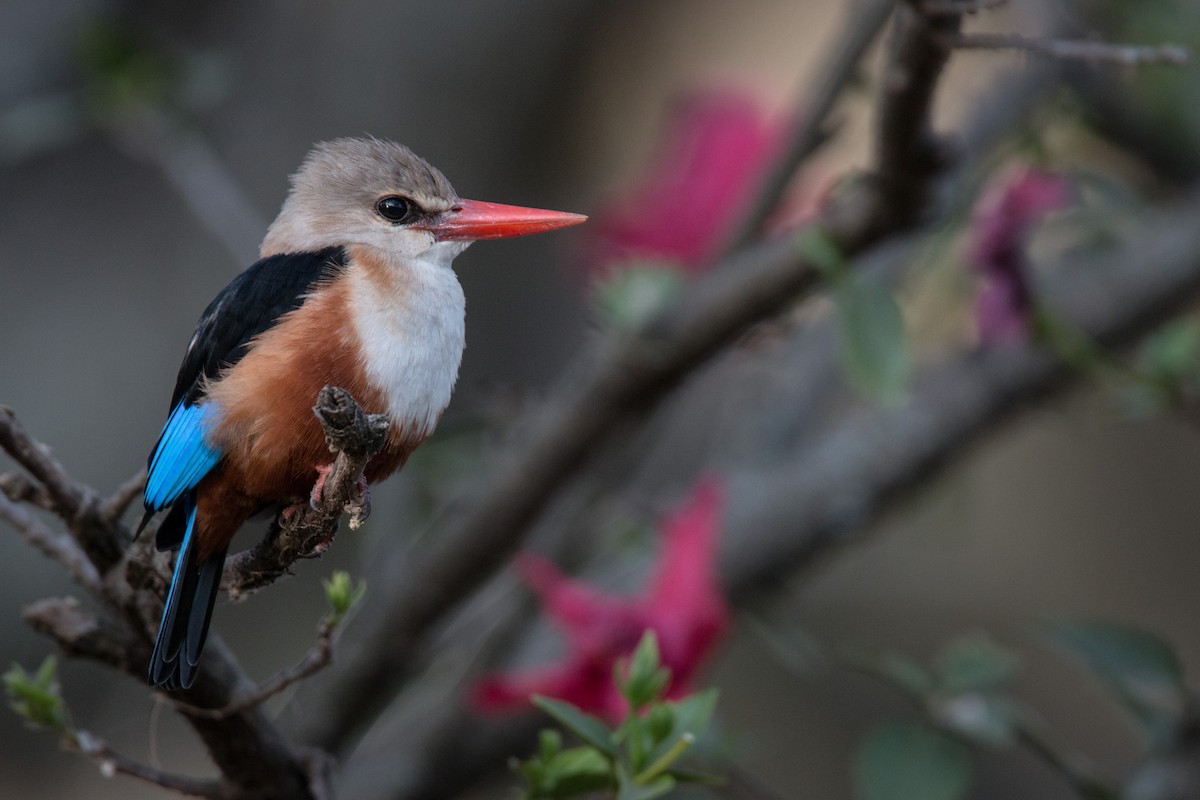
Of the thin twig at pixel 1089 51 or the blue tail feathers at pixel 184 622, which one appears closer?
the blue tail feathers at pixel 184 622

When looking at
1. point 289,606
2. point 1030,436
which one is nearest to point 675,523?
point 289,606

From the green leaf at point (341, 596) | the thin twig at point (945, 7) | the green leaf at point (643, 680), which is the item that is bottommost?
the green leaf at point (643, 680)

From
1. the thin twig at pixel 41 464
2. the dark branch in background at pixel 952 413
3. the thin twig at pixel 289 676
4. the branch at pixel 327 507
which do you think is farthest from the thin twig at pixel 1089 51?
the dark branch in background at pixel 952 413

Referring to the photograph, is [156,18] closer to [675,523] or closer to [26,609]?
[675,523]

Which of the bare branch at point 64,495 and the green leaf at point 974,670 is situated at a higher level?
the bare branch at point 64,495

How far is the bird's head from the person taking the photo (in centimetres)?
124

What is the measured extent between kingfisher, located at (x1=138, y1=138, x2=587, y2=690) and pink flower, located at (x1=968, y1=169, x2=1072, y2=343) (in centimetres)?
94

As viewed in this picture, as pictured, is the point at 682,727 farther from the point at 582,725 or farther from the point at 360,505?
the point at 360,505

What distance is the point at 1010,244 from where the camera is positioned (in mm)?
1899

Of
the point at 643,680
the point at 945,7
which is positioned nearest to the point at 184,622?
the point at 643,680

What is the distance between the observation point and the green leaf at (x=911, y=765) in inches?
67.0

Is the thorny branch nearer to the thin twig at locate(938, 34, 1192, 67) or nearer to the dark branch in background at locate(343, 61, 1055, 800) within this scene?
the thin twig at locate(938, 34, 1192, 67)

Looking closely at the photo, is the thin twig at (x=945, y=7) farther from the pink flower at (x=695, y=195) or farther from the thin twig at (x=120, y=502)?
the pink flower at (x=695, y=195)

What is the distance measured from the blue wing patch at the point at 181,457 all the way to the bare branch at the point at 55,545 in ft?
0.28
